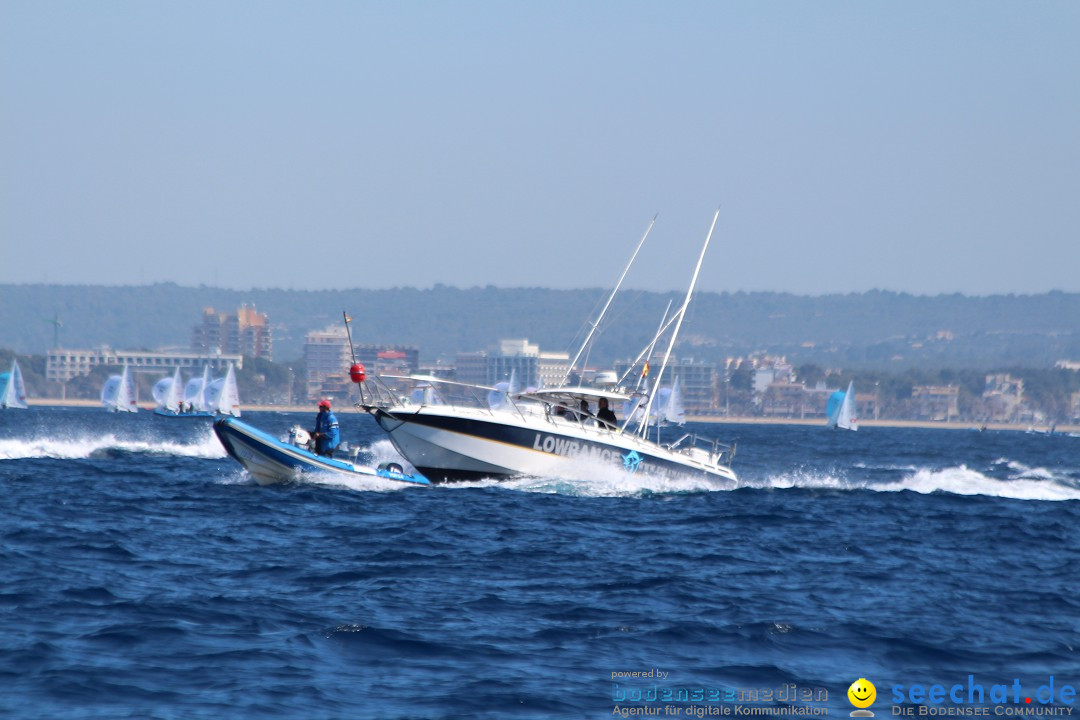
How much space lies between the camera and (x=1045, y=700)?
479 inches

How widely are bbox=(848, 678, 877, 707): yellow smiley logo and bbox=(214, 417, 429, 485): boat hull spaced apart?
16446 millimetres

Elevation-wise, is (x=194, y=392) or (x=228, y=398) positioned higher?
(x=228, y=398)

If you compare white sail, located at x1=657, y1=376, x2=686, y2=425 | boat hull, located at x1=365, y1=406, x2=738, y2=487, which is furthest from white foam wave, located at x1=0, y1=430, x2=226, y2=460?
white sail, located at x1=657, y1=376, x2=686, y2=425

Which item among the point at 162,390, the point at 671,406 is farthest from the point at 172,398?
the point at 671,406

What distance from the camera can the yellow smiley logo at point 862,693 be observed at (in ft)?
39.1

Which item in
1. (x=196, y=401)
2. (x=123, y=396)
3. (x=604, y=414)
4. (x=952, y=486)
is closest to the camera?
(x=604, y=414)

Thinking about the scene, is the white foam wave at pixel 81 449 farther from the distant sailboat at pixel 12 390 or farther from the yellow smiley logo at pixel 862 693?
the distant sailboat at pixel 12 390

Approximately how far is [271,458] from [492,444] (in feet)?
14.6

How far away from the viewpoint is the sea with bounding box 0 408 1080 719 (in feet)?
39.1

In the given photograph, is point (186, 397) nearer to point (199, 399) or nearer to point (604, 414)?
point (199, 399)

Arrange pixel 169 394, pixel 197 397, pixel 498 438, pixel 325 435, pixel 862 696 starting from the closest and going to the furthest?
pixel 862 696 < pixel 325 435 < pixel 498 438 < pixel 169 394 < pixel 197 397

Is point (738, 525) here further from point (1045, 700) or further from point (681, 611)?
point (1045, 700)

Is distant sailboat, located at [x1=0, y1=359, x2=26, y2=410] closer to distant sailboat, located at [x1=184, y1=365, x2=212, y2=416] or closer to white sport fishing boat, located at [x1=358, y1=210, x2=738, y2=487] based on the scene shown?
distant sailboat, located at [x1=184, y1=365, x2=212, y2=416]

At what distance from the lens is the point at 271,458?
→ 89.8ft
